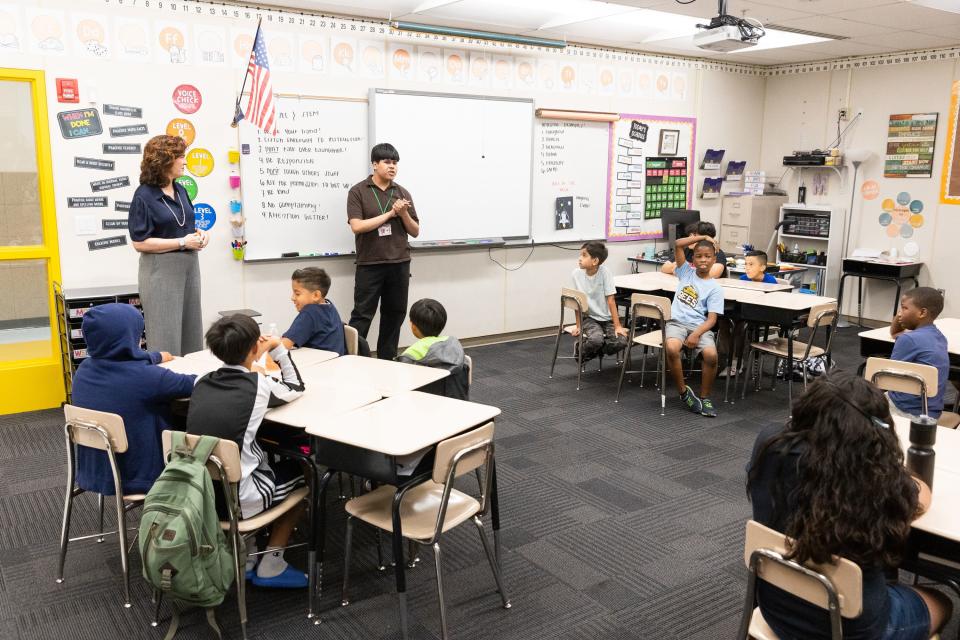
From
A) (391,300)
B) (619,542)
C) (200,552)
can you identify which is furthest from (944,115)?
(200,552)

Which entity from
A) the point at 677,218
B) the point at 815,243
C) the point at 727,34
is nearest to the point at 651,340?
the point at 727,34

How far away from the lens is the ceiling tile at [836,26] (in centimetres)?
592

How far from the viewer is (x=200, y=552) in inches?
93.3

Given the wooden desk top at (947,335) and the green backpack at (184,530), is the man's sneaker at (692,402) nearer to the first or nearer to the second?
the wooden desk top at (947,335)

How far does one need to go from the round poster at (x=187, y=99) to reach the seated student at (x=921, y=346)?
4.37 m

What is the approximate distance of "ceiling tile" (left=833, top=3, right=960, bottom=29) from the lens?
5.54 m

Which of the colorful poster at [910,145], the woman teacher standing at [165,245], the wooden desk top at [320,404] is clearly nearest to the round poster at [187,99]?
the woman teacher standing at [165,245]

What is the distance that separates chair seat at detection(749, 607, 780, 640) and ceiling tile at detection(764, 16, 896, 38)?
17.0 feet

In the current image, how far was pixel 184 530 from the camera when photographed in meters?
2.31

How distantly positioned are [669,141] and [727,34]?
3183 millimetres

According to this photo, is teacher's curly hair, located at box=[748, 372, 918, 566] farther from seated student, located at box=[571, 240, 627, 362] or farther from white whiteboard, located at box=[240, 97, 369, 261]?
white whiteboard, located at box=[240, 97, 369, 261]

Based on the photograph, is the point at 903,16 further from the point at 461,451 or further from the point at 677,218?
the point at 461,451

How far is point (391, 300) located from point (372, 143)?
3.96ft

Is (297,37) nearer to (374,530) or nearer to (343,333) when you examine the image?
(343,333)
